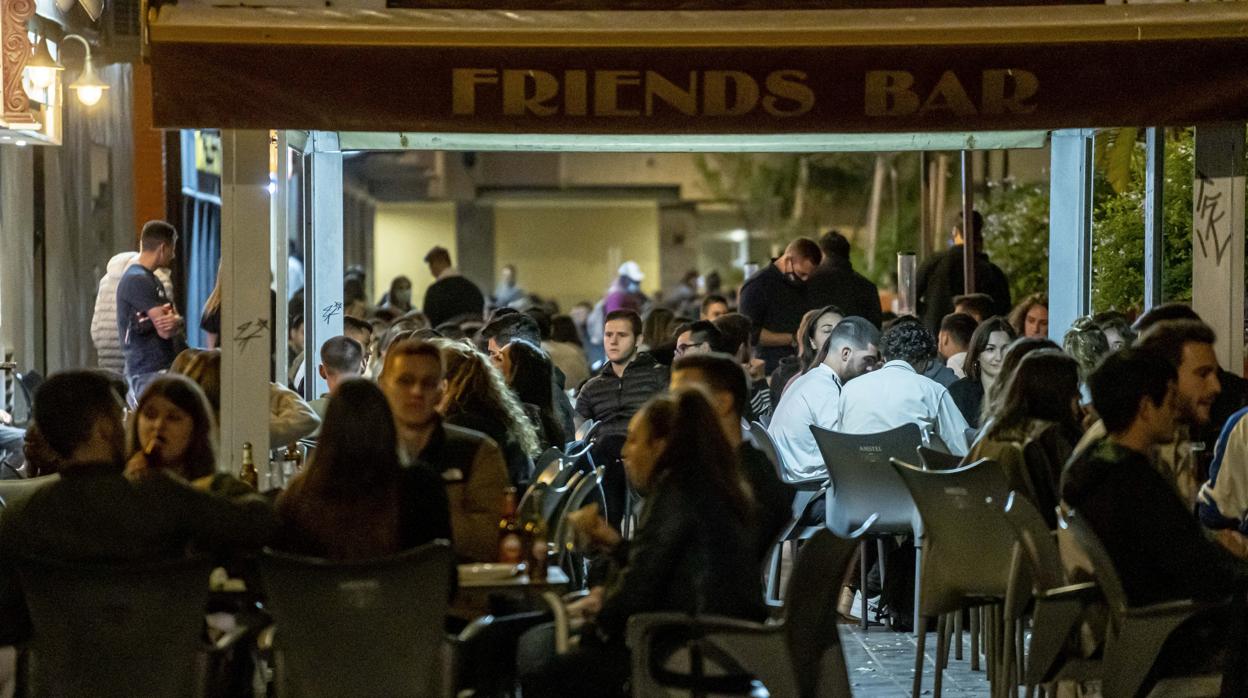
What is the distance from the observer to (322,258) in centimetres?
1073

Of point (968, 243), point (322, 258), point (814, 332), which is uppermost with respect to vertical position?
point (968, 243)

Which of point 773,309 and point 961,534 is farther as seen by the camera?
point 773,309

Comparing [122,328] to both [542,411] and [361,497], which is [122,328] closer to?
[542,411]

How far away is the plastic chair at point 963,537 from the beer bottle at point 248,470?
253cm

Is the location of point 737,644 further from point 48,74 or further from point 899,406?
point 48,74

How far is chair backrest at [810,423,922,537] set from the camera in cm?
913

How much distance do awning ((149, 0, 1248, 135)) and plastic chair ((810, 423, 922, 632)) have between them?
2.26 m

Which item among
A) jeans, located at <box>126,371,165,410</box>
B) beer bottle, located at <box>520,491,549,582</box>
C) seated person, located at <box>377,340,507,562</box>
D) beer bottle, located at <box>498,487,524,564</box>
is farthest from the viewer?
jeans, located at <box>126,371,165,410</box>

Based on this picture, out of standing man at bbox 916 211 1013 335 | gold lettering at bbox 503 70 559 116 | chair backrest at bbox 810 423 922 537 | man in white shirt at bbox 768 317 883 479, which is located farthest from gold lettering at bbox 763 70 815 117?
standing man at bbox 916 211 1013 335

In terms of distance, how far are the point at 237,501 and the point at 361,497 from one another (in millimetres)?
374

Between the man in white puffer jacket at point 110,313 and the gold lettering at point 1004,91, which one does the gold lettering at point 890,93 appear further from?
the man in white puffer jacket at point 110,313

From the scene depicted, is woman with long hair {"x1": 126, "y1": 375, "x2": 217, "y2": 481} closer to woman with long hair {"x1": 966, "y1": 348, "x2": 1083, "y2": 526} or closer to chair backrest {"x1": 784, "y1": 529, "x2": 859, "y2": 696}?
chair backrest {"x1": 784, "y1": 529, "x2": 859, "y2": 696}

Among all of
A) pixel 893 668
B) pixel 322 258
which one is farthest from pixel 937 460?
pixel 322 258

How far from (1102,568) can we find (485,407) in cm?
301
